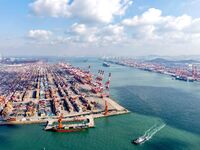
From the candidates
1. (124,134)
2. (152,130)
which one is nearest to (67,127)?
(124,134)

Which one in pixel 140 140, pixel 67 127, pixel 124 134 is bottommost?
pixel 124 134

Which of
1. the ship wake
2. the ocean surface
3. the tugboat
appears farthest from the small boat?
the tugboat

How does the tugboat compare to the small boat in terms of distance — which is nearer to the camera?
the small boat

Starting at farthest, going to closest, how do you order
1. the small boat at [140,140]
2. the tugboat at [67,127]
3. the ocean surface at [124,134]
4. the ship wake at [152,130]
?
1. the tugboat at [67,127]
2. the ship wake at [152,130]
3. the small boat at [140,140]
4. the ocean surface at [124,134]

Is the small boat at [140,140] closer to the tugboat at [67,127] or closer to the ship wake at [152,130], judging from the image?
the ship wake at [152,130]

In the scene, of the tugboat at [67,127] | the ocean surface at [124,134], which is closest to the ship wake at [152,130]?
the ocean surface at [124,134]

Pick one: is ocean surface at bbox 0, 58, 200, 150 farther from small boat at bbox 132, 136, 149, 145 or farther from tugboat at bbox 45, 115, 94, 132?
tugboat at bbox 45, 115, 94, 132

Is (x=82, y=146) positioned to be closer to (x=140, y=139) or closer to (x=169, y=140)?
(x=140, y=139)

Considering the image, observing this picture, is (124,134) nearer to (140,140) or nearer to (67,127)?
(140,140)

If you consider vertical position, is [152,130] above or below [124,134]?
above

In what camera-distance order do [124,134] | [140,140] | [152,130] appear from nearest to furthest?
[140,140], [124,134], [152,130]

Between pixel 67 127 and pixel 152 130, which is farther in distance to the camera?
pixel 67 127
